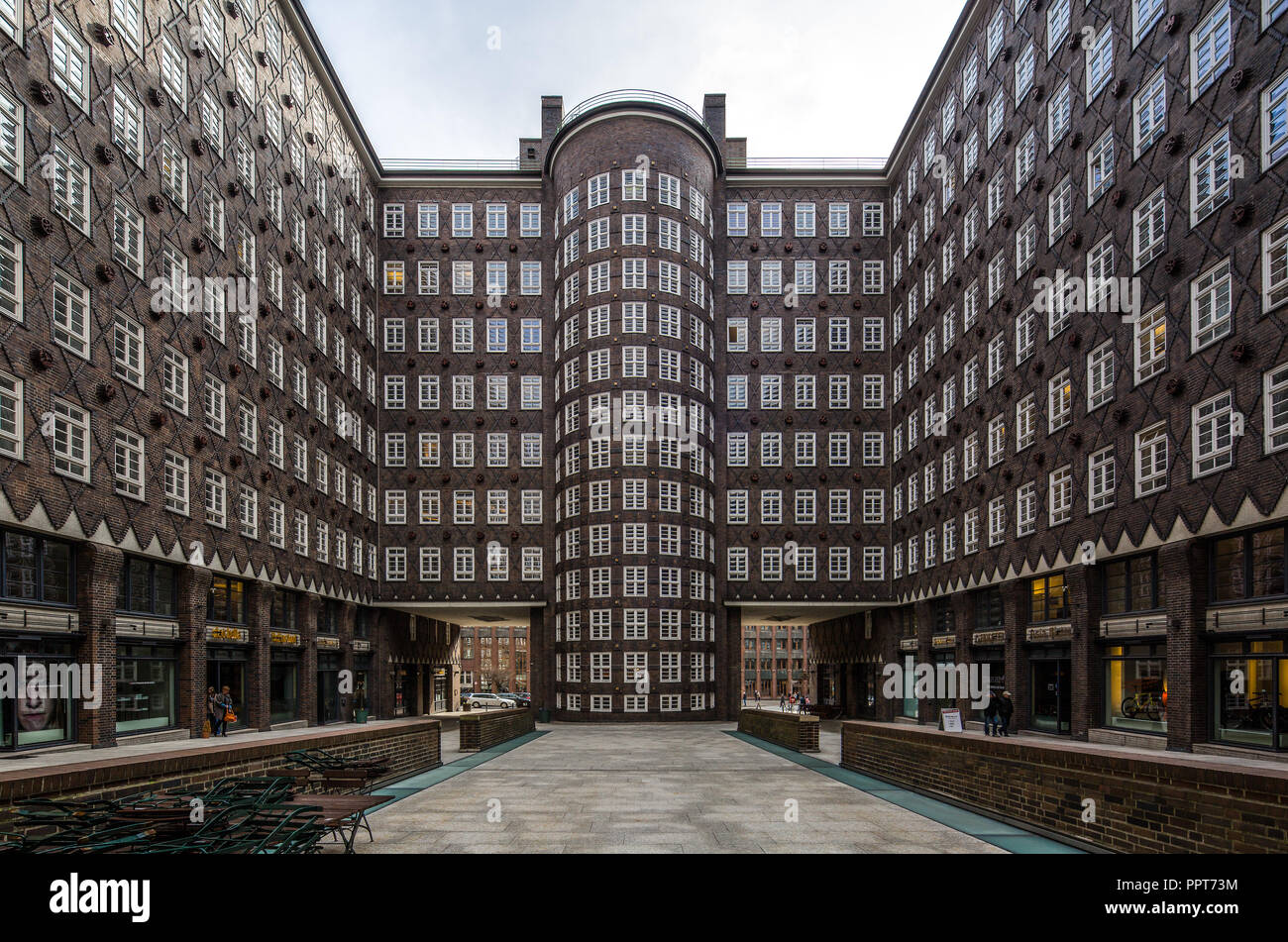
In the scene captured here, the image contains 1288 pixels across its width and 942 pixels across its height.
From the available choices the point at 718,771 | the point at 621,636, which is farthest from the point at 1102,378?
the point at 621,636

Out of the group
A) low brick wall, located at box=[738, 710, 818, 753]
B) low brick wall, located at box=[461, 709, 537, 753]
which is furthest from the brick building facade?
low brick wall, located at box=[461, 709, 537, 753]

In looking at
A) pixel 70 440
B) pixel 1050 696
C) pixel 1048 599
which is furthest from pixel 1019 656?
pixel 70 440

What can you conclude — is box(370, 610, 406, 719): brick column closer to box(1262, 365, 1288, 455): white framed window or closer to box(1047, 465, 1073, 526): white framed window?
box(1262, 365, 1288, 455): white framed window

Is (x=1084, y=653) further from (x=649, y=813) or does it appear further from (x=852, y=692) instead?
(x=852, y=692)

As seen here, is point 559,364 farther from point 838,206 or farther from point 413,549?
point 838,206

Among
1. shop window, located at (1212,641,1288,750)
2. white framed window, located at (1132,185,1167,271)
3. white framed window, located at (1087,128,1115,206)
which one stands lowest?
shop window, located at (1212,641,1288,750)

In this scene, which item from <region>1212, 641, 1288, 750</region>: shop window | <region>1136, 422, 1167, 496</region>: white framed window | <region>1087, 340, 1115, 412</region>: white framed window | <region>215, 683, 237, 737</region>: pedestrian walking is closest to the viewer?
<region>1212, 641, 1288, 750</region>: shop window

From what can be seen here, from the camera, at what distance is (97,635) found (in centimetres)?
2473

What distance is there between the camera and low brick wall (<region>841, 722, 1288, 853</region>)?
29.9 feet

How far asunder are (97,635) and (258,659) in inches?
454

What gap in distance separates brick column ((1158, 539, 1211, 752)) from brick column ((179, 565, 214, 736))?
30501mm

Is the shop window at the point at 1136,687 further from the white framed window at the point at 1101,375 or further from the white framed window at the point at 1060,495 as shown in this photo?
the white framed window at the point at 1101,375

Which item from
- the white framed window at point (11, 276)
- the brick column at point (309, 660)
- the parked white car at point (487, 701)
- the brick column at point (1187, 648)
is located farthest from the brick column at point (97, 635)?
the parked white car at point (487, 701)

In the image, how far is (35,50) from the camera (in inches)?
904
